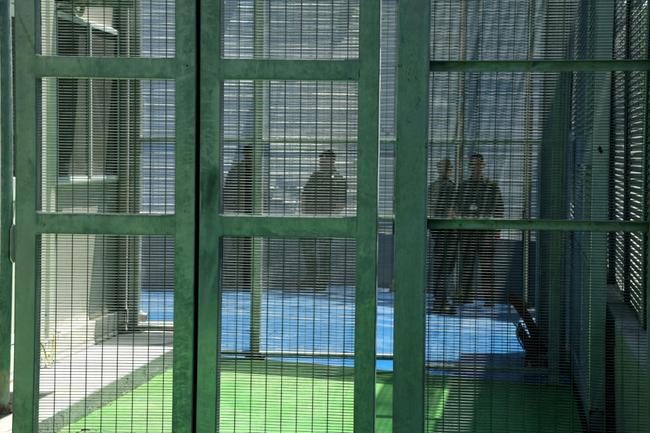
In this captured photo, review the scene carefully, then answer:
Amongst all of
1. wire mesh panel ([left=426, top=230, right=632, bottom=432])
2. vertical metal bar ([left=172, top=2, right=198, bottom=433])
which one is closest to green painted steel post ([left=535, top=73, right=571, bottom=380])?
wire mesh panel ([left=426, top=230, right=632, bottom=432])

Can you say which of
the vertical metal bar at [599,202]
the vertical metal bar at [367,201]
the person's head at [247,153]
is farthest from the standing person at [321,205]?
the vertical metal bar at [599,202]

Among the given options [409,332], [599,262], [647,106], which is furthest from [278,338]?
[647,106]

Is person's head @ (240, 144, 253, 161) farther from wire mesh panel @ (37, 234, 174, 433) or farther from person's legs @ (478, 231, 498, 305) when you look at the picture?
person's legs @ (478, 231, 498, 305)

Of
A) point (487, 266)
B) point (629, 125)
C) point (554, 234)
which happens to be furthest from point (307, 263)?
point (629, 125)

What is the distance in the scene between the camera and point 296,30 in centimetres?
543

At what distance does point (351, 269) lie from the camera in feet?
17.7

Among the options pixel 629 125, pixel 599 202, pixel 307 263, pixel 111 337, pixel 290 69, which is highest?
pixel 290 69

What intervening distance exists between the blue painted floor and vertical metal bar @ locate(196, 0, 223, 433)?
9 cm

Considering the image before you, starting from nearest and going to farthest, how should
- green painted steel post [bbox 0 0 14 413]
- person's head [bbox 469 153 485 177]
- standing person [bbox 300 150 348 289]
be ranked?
person's head [bbox 469 153 485 177], standing person [bbox 300 150 348 289], green painted steel post [bbox 0 0 14 413]

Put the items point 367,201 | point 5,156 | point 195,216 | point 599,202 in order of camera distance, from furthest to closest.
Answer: point 5,156
point 195,216
point 367,201
point 599,202

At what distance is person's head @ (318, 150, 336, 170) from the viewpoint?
5.41m

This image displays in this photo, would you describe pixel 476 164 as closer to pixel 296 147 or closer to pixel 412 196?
pixel 412 196

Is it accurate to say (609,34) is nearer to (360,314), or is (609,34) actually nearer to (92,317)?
(360,314)

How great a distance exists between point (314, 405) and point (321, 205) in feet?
3.55
